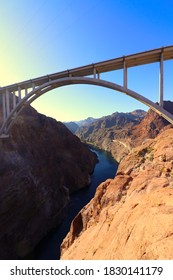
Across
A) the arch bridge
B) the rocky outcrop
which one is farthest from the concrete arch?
the rocky outcrop

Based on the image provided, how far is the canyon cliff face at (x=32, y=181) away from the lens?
16.7 metres

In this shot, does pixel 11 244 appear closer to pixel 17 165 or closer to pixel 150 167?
pixel 17 165

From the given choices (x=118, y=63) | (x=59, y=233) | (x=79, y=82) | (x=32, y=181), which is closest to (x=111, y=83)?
(x=118, y=63)

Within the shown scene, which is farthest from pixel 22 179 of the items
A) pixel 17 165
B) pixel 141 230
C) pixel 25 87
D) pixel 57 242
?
pixel 141 230

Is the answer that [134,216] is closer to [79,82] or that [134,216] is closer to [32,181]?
[79,82]

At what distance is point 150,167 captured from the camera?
932 centimetres

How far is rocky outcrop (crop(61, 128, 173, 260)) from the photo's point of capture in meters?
4.51

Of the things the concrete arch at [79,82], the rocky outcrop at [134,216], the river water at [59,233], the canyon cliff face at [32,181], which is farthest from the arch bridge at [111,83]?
the river water at [59,233]

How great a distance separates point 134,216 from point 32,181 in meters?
17.8

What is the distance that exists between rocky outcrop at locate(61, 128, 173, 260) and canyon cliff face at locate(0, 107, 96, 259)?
9844 mm

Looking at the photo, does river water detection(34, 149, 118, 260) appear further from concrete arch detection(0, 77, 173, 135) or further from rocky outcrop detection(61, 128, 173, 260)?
concrete arch detection(0, 77, 173, 135)

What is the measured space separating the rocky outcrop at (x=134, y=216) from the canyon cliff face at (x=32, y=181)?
9.84m

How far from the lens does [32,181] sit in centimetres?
2125
